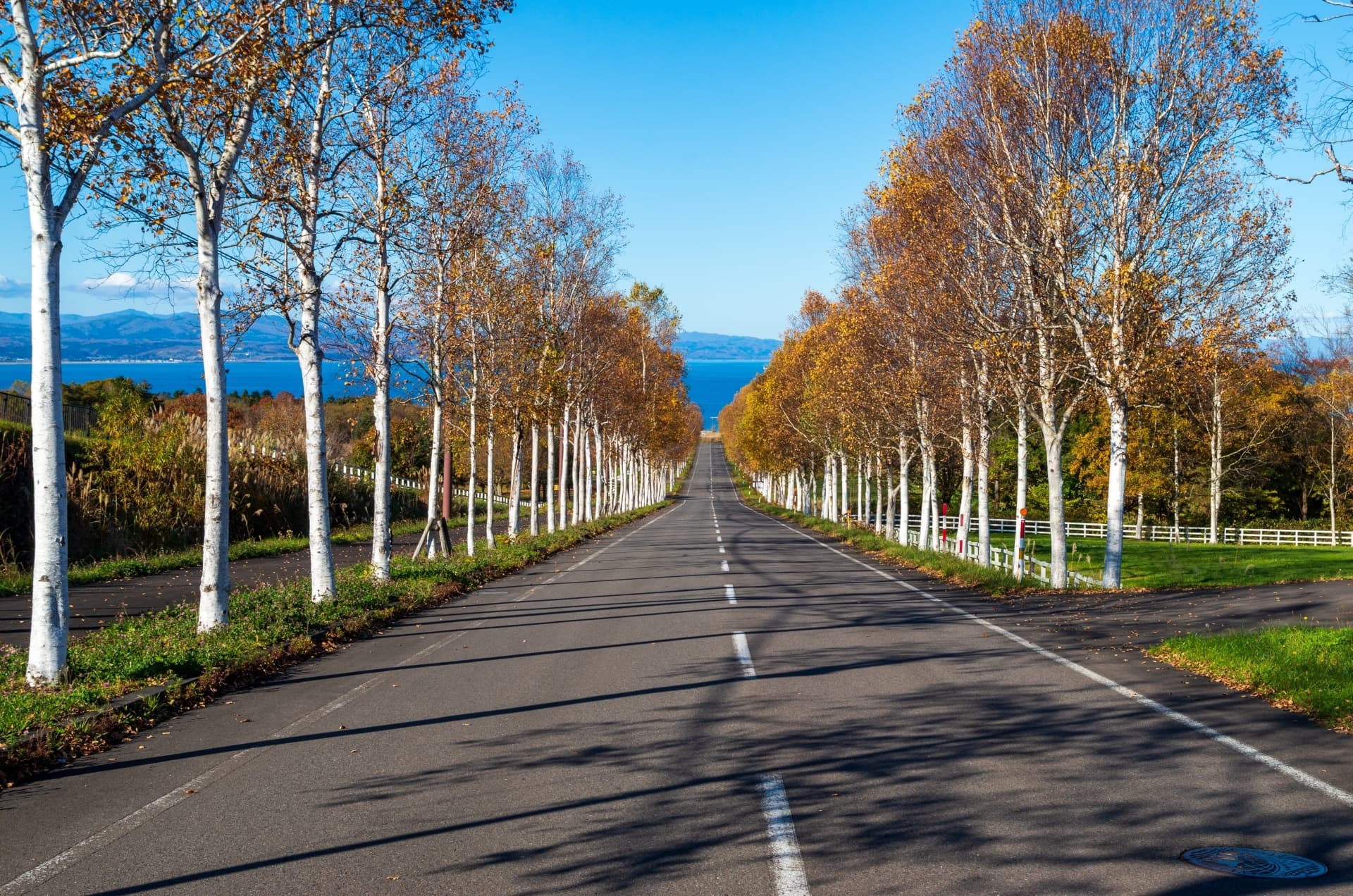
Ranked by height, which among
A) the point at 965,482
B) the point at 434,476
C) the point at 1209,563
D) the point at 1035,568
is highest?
the point at 434,476

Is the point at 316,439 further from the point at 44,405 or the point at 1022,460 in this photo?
the point at 1022,460

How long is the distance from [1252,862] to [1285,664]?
201 inches

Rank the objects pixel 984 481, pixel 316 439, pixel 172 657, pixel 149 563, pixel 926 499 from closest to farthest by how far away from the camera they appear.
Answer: pixel 172 657, pixel 316 439, pixel 149 563, pixel 984 481, pixel 926 499

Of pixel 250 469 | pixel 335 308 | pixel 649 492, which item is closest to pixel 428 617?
pixel 335 308

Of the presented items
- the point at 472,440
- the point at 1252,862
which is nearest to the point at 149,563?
the point at 472,440

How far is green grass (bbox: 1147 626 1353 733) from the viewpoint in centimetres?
742

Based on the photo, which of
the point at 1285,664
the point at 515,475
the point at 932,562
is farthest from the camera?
the point at 515,475

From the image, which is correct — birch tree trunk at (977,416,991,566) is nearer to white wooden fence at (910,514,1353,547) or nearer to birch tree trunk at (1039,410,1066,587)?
birch tree trunk at (1039,410,1066,587)

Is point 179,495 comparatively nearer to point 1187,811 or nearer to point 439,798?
point 439,798

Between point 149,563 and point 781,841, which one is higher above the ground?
point 781,841

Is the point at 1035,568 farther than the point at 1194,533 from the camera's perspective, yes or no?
No

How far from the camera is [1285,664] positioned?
28.3ft

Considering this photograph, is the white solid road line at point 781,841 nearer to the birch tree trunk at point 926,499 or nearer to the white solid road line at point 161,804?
the white solid road line at point 161,804

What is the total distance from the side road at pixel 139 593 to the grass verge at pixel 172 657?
0.98m
